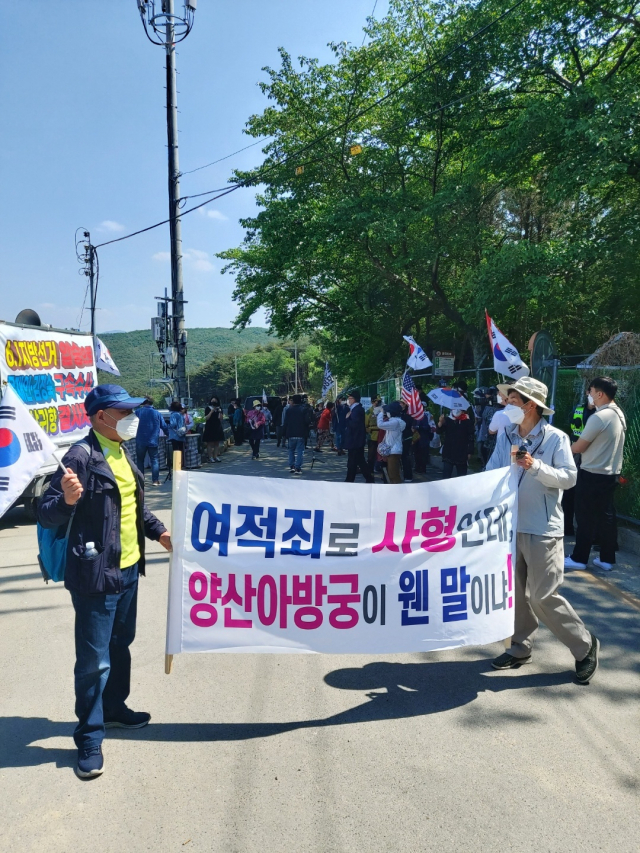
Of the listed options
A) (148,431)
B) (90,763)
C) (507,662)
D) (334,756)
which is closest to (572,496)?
(507,662)

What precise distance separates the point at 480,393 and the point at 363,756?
11.0 meters

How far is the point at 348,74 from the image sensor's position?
71.1 feet

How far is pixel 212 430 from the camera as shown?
17391 millimetres

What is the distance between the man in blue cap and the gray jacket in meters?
2.43

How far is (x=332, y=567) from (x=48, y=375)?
7.40 m

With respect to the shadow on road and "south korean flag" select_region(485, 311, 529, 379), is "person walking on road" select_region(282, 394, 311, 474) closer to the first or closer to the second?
"south korean flag" select_region(485, 311, 529, 379)

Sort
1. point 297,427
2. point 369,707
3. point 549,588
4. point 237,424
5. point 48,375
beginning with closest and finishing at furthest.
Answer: point 369,707
point 549,588
point 48,375
point 297,427
point 237,424

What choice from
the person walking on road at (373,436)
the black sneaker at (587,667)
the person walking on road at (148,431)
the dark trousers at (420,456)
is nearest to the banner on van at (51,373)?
the person walking on road at (148,431)

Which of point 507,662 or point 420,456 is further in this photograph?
point 420,456

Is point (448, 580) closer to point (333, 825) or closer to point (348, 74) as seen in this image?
point (333, 825)

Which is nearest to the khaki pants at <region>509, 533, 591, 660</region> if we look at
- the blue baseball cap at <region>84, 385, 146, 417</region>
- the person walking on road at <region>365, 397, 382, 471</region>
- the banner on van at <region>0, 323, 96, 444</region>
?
the blue baseball cap at <region>84, 385, 146, 417</region>

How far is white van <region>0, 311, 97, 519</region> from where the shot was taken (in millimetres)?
9016

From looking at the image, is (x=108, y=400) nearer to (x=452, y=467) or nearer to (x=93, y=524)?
(x=93, y=524)

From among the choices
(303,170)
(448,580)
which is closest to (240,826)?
(448,580)
